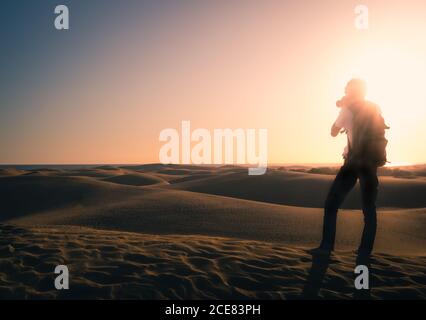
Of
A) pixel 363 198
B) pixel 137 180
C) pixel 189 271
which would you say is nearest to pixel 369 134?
pixel 363 198

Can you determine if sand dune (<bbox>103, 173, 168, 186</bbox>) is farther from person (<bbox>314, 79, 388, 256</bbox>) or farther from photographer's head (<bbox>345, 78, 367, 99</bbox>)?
photographer's head (<bbox>345, 78, 367, 99</bbox>)

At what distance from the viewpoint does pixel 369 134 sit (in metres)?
5.07

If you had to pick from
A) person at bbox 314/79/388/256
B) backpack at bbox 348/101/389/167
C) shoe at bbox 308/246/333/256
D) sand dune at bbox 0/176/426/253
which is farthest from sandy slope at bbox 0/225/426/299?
sand dune at bbox 0/176/426/253

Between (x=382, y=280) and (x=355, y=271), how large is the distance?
1.04ft

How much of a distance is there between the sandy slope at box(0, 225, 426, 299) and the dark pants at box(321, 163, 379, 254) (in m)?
0.32

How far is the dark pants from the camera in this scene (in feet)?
16.9

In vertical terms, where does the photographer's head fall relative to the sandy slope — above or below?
above

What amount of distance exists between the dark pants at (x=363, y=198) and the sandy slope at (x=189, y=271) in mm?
319

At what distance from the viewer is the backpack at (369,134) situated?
16.6ft

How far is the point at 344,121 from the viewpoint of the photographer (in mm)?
5258

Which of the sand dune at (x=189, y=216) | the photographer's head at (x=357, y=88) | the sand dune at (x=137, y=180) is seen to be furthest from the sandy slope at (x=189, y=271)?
the sand dune at (x=137, y=180)
